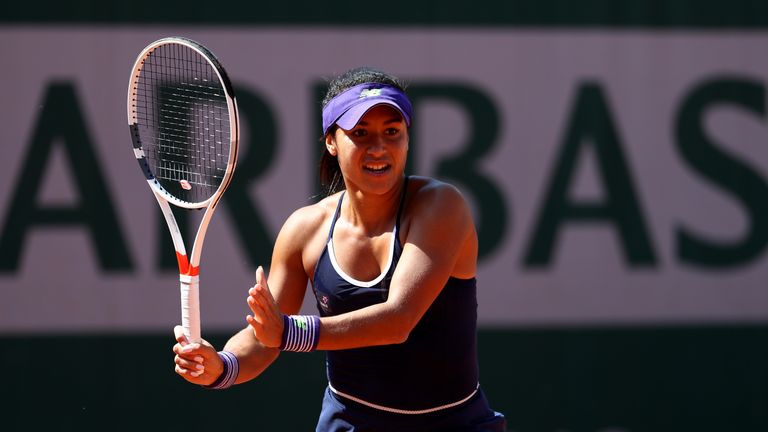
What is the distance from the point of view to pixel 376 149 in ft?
8.64

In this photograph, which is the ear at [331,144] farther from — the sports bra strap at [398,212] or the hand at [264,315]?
the hand at [264,315]

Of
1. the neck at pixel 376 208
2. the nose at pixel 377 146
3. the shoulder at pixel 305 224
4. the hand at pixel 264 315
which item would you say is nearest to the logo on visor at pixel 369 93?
the nose at pixel 377 146

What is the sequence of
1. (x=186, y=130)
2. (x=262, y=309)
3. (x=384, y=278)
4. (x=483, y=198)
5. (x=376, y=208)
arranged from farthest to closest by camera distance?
1. (x=483, y=198)
2. (x=186, y=130)
3. (x=376, y=208)
4. (x=384, y=278)
5. (x=262, y=309)

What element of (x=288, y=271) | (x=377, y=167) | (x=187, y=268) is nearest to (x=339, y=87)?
(x=377, y=167)

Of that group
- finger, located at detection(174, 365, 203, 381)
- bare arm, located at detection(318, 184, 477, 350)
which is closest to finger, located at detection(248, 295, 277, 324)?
bare arm, located at detection(318, 184, 477, 350)

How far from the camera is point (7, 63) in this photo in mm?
5008

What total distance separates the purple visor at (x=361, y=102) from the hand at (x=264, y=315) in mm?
468

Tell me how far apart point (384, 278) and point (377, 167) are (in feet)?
0.88

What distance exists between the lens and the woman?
2602mm

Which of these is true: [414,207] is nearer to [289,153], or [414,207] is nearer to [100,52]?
[289,153]

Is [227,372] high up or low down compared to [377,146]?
down

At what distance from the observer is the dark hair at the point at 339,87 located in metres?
2.74

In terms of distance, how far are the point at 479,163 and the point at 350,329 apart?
284cm

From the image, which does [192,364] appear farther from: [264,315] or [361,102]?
[361,102]
